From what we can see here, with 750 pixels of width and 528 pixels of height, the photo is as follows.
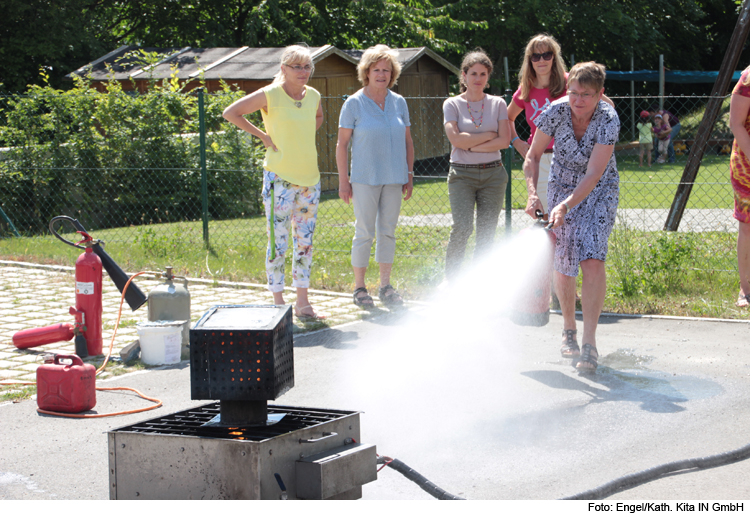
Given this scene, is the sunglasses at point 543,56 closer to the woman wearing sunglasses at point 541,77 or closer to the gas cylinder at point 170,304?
the woman wearing sunglasses at point 541,77

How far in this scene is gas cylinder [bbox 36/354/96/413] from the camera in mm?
4789

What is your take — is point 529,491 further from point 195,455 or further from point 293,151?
point 293,151

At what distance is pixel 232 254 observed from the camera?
402 inches

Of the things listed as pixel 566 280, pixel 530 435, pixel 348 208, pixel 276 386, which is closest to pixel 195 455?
pixel 276 386

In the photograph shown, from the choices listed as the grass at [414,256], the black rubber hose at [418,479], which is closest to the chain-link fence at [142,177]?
the grass at [414,256]

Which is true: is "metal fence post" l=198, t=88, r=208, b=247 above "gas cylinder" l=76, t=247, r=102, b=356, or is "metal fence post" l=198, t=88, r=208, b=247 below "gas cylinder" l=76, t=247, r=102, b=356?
above

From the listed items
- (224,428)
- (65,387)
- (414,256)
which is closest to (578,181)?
(224,428)

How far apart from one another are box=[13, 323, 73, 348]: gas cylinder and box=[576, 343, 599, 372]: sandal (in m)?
3.65

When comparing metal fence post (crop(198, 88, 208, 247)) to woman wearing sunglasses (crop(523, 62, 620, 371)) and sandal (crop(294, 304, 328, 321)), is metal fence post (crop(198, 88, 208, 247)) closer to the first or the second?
sandal (crop(294, 304, 328, 321))

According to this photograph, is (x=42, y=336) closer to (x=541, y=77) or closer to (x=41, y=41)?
(x=541, y=77)

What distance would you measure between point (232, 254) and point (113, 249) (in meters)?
1.61

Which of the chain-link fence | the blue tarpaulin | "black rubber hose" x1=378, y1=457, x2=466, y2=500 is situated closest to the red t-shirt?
"black rubber hose" x1=378, y1=457, x2=466, y2=500

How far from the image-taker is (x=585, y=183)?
539 centimetres

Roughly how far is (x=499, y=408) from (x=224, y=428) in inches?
77.6
